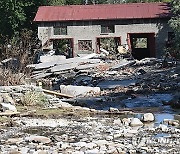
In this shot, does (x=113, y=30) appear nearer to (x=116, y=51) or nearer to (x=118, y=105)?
(x=116, y=51)

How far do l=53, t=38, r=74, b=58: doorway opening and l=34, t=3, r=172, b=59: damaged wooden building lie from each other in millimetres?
180

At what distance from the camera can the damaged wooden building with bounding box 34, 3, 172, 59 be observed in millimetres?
38625

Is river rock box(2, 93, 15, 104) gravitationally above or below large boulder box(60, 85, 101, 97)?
above

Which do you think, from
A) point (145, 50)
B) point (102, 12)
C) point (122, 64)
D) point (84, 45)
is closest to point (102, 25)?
point (102, 12)

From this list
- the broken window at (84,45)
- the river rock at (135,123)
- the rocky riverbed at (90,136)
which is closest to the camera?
the rocky riverbed at (90,136)

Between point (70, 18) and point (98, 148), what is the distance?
3024cm

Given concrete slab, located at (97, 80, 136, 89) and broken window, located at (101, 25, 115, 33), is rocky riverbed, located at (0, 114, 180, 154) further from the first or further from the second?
broken window, located at (101, 25, 115, 33)

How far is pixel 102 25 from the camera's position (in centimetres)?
3938

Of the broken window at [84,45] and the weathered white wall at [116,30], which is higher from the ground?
the weathered white wall at [116,30]

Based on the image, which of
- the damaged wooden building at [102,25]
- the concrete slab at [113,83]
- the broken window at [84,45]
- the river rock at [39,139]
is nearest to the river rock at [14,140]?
the river rock at [39,139]

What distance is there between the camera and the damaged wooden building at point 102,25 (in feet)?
127

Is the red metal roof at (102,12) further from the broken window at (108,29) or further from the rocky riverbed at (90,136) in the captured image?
the rocky riverbed at (90,136)

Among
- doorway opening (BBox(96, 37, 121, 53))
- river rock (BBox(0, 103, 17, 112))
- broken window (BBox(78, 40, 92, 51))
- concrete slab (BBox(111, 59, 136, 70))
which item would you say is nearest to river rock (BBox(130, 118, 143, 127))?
river rock (BBox(0, 103, 17, 112))

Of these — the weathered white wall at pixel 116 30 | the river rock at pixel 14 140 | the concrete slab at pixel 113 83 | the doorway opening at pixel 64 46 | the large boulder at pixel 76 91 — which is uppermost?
the weathered white wall at pixel 116 30
